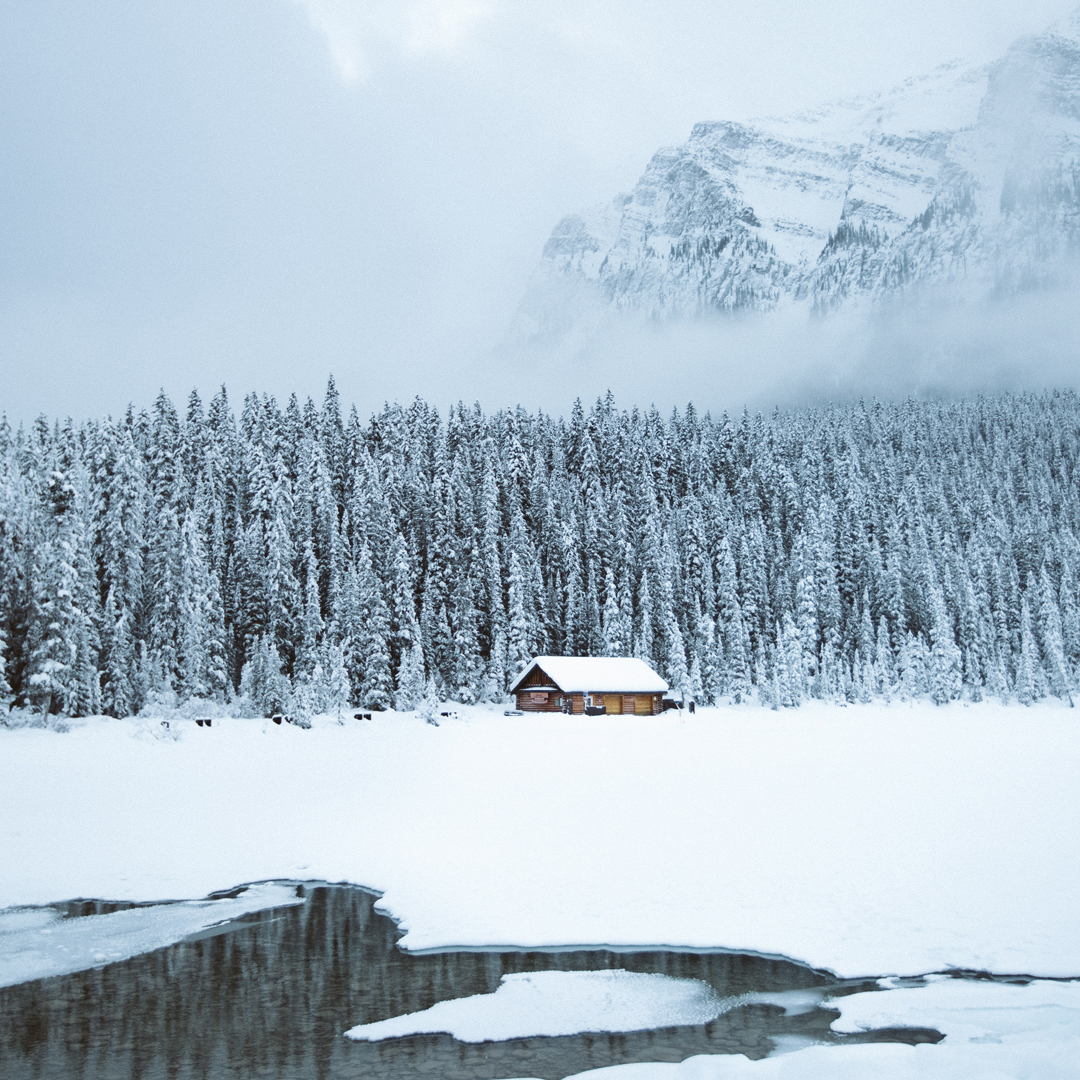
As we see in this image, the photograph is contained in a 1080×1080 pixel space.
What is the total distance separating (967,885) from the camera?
1634 centimetres

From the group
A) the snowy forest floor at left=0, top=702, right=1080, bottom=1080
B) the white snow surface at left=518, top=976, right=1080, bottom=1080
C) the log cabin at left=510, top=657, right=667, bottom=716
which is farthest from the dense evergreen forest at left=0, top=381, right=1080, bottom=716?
the white snow surface at left=518, top=976, right=1080, bottom=1080

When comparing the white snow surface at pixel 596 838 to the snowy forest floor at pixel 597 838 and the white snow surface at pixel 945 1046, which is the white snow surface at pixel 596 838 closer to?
the snowy forest floor at pixel 597 838

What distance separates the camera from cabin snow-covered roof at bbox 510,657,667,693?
208ft

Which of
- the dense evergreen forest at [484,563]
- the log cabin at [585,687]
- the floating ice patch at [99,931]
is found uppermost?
the dense evergreen forest at [484,563]

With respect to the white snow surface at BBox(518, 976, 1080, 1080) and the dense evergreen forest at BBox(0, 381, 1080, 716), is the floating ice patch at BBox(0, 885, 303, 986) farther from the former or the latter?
the dense evergreen forest at BBox(0, 381, 1080, 716)

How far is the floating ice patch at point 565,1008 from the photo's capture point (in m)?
11.0

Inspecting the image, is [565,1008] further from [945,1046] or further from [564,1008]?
[945,1046]

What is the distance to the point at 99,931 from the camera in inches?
613

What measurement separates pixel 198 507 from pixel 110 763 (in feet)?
118

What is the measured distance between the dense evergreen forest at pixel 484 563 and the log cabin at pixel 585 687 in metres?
3.83

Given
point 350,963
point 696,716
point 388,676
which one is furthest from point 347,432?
point 350,963

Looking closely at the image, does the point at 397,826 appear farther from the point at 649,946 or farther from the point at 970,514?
the point at 970,514

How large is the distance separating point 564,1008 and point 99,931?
360 inches

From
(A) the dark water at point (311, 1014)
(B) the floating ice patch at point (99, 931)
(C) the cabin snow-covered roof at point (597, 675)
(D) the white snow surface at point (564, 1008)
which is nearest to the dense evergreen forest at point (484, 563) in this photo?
(C) the cabin snow-covered roof at point (597, 675)
